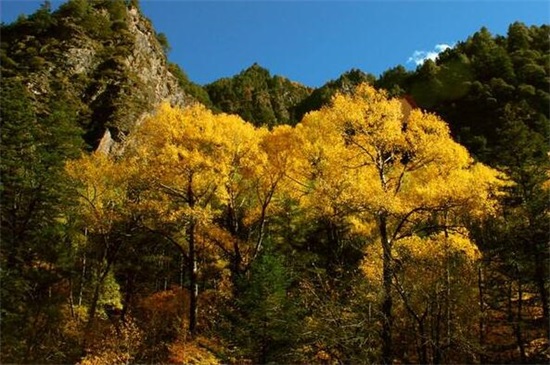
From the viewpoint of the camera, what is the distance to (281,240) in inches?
1020

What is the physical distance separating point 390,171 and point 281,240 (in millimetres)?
10189

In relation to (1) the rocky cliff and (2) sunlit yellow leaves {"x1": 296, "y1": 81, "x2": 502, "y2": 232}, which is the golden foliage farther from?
(1) the rocky cliff

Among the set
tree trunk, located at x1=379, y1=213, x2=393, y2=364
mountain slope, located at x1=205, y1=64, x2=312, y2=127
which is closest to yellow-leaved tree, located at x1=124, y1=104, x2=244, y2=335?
tree trunk, located at x1=379, y1=213, x2=393, y2=364

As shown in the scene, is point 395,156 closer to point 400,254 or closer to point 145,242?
point 400,254

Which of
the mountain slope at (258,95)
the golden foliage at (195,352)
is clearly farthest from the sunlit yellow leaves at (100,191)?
the mountain slope at (258,95)

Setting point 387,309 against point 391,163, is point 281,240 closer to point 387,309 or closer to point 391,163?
point 391,163

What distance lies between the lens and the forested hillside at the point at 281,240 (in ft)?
52.2

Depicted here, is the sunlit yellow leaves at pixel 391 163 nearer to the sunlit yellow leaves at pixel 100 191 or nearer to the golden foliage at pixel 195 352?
the golden foliage at pixel 195 352

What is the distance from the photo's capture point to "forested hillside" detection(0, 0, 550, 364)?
52.2 ft

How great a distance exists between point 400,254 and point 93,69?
51628mm

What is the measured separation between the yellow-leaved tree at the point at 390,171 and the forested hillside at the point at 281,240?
7 centimetres

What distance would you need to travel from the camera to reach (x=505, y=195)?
1655 cm

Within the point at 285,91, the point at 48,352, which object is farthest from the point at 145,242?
the point at 285,91

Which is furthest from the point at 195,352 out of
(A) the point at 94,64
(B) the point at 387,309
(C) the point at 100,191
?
(A) the point at 94,64
